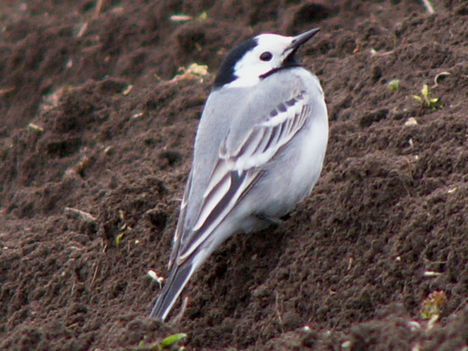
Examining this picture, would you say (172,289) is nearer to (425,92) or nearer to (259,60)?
(259,60)

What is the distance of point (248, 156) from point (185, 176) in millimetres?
1338

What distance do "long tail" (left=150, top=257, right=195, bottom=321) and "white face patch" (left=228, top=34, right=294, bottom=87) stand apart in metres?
1.75

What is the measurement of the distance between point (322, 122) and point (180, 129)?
2.35 metres

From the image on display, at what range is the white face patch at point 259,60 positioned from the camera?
269 inches

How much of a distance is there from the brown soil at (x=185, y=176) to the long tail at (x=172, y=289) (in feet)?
0.37

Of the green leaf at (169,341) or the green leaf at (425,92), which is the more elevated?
the green leaf at (169,341)

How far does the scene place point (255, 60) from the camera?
22.5ft

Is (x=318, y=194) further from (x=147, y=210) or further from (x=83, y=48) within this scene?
(x=83, y=48)

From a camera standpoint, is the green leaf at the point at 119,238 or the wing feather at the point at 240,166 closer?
the wing feather at the point at 240,166

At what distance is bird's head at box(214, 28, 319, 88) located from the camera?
6.84 metres

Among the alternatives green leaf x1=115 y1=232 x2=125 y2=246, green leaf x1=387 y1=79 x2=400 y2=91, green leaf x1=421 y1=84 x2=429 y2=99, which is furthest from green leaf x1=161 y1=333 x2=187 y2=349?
green leaf x1=387 y1=79 x2=400 y2=91

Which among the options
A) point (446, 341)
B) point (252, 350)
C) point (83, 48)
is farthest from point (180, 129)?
point (446, 341)

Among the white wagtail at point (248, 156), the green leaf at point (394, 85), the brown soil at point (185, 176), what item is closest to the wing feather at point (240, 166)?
the white wagtail at point (248, 156)

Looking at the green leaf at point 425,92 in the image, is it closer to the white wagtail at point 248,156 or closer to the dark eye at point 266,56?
the white wagtail at point 248,156
